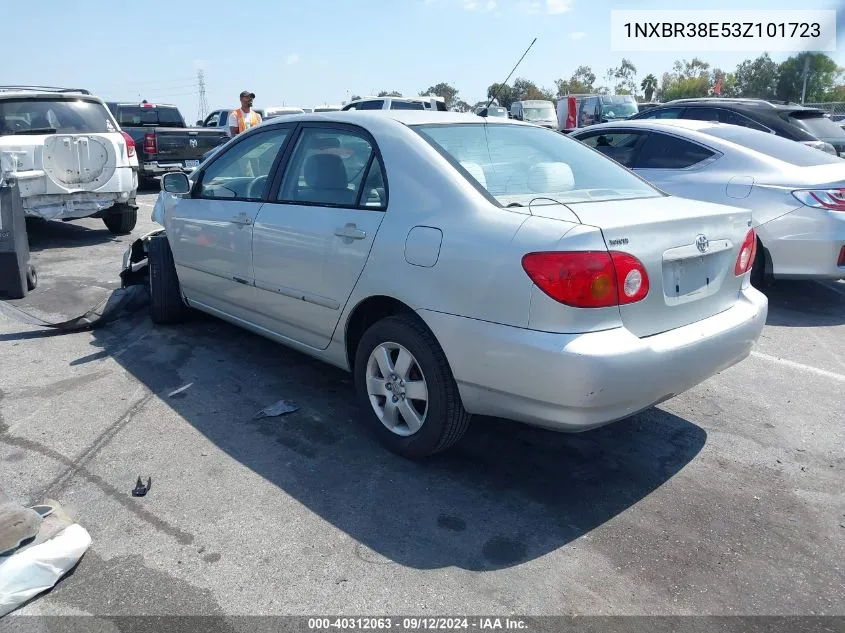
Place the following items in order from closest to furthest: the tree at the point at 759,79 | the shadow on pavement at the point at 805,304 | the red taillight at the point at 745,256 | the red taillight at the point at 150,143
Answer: the red taillight at the point at 745,256 → the shadow on pavement at the point at 805,304 → the red taillight at the point at 150,143 → the tree at the point at 759,79

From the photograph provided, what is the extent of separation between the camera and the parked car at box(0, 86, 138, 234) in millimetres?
8258

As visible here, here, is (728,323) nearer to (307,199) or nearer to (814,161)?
(307,199)

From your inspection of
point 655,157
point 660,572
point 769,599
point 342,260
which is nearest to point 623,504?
point 660,572

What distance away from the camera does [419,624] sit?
96.4 inches

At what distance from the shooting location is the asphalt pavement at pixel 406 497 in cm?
261

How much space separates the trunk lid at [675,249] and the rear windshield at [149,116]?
15.5 meters

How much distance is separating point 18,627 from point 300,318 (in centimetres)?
210

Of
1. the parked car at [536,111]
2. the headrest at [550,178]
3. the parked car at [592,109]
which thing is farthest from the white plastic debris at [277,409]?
the parked car at [536,111]

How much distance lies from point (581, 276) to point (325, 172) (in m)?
1.82

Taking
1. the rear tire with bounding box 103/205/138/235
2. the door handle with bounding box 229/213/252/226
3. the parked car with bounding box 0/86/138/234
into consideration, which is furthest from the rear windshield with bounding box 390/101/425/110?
the door handle with bounding box 229/213/252/226

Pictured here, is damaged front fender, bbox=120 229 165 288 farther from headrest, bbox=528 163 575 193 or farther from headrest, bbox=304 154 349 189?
headrest, bbox=528 163 575 193

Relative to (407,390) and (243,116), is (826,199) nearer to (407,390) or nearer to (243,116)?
(407,390)

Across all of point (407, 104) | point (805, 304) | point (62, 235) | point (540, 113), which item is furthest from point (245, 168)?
point (540, 113)

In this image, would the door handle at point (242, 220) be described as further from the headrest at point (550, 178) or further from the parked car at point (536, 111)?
the parked car at point (536, 111)
